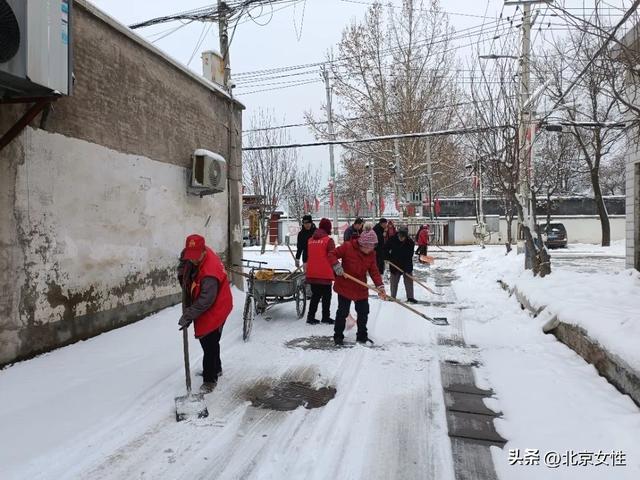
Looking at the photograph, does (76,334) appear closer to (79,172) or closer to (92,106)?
(79,172)

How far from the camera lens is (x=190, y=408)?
4.19 m

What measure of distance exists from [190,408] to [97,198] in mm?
3441

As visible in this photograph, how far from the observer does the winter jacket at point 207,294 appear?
4594mm

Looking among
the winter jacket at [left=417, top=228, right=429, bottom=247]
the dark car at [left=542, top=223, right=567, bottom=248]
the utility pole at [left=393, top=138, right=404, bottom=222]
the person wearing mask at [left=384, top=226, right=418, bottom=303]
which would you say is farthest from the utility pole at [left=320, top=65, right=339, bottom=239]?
the person wearing mask at [left=384, top=226, right=418, bottom=303]

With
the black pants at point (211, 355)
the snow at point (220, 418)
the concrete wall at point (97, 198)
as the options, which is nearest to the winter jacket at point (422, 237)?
the concrete wall at point (97, 198)

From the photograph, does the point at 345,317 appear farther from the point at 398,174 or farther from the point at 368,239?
the point at 398,174

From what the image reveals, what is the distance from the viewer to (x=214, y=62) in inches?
430

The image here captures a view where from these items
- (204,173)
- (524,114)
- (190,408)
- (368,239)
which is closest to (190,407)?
(190,408)

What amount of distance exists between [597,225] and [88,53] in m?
36.8

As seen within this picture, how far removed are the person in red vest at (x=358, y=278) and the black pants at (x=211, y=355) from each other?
76.6 inches

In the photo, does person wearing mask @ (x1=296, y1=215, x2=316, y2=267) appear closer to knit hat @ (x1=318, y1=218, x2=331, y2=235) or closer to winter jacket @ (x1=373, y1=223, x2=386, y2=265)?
knit hat @ (x1=318, y1=218, x2=331, y2=235)

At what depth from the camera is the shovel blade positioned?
4.13 m

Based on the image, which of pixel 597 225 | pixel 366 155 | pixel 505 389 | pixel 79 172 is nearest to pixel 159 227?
pixel 79 172

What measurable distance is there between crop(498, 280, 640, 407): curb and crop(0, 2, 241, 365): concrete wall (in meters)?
5.75
